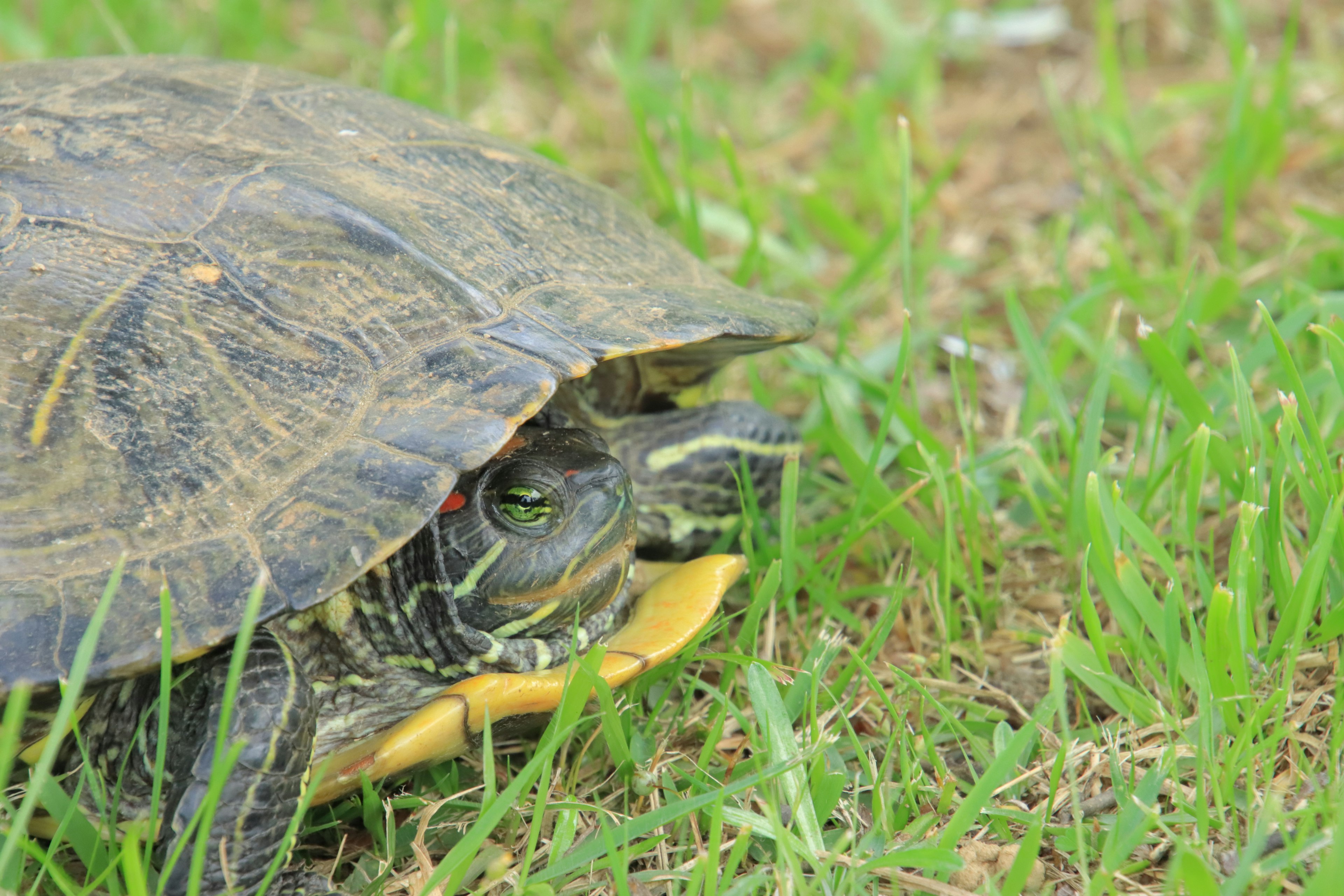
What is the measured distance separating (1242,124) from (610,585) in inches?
108

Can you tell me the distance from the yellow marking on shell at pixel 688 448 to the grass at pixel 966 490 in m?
0.17

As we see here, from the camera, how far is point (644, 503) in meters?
2.49

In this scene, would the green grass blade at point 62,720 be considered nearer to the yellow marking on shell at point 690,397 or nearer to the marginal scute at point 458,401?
the marginal scute at point 458,401

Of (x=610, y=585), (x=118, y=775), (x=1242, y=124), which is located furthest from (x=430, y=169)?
(x=1242, y=124)

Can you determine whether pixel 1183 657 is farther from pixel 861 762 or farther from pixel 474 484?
pixel 474 484

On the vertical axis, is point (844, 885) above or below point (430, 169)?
below

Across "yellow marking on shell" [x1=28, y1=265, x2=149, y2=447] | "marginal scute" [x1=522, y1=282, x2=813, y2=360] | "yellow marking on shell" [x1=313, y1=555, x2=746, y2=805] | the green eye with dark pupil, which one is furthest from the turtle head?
"yellow marking on shell" [x1=28, y1=265, x2=149, y2=447]

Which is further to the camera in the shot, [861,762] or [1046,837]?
[861,762]

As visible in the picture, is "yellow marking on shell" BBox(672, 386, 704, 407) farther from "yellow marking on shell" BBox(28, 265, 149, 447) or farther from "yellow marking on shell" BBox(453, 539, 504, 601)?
"yellow marking on shell" BBox(28, 265, 149, 447)

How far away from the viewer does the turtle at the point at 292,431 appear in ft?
5.70

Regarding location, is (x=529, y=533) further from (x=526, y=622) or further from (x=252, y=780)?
(x=252, y=780)

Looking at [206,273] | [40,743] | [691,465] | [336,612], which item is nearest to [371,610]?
[336,612]

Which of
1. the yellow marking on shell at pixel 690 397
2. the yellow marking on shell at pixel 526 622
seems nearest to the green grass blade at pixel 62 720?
the yellow marking on shell at pixel 526 622

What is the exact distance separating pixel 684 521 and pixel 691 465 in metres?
0.14
